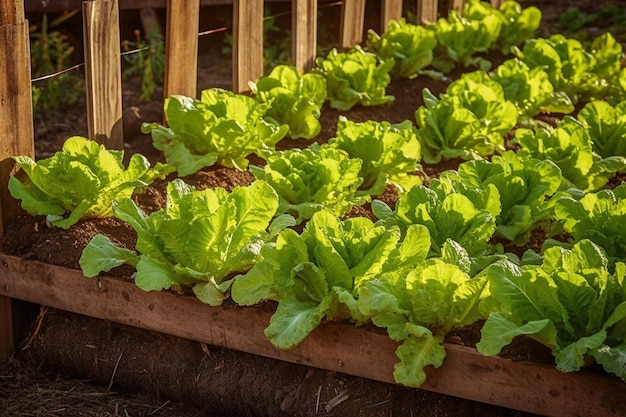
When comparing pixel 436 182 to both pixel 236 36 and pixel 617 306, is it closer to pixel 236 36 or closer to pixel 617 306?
pixel 617 306

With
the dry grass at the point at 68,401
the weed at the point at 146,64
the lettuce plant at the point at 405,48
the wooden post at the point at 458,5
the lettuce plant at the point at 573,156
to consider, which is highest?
the wooden post at the point at 458,5

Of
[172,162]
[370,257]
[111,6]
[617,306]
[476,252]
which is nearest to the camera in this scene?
[617,306]

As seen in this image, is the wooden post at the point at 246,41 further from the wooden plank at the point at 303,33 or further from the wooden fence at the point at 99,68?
the wooden plank at the point at 303,33

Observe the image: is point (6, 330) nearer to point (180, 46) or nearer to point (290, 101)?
point (180, 46)

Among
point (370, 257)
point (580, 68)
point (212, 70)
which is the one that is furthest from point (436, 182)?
point (212, 70)

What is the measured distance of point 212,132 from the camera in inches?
164

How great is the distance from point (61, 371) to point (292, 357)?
3.07 feet

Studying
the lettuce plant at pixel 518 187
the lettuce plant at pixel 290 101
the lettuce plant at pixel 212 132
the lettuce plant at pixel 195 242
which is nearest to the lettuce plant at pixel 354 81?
the lettuce plant at pixel 290 101

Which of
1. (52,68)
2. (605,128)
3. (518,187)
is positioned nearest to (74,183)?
(518,187)

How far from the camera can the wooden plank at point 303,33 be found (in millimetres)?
5430

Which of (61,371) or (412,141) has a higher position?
(412,141)

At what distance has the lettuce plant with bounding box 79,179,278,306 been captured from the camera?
3.22 m

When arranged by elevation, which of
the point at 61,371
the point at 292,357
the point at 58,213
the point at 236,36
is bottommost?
the point at 61,371

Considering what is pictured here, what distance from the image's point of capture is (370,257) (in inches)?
121
